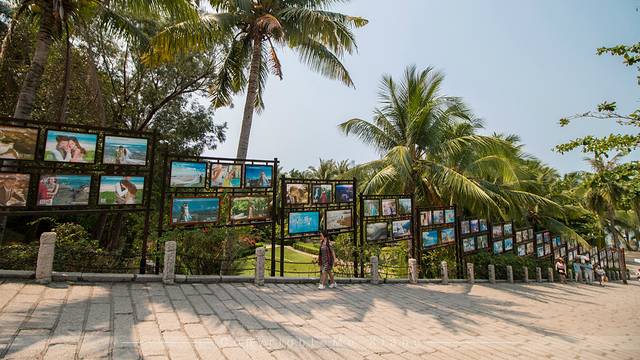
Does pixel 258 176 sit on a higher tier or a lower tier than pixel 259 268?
higher

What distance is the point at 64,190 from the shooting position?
19.3 ft

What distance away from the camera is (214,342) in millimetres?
3674

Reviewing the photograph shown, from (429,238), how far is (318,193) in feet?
17.4

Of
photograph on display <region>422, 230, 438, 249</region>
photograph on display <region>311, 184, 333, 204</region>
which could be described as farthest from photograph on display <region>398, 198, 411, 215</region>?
photograph on display <region>311, 184, 333, 204</region>

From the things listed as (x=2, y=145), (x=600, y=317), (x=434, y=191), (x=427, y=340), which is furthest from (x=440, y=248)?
(x=2, y=145)

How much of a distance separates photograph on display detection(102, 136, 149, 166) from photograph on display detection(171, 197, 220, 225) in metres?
1.23

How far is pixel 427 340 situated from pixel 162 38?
32.9 ft

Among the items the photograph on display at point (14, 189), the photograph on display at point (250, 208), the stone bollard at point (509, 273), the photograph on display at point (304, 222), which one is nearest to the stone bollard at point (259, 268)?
the photograph on display at point (250, 208)

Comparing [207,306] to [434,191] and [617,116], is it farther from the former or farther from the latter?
[434,191]

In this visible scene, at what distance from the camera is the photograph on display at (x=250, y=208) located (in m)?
→ 7.87

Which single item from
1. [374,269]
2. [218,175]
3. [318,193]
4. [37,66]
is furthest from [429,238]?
[37,66]

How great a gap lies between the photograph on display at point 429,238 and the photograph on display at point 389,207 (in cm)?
182

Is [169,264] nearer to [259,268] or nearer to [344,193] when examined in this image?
[259,268]

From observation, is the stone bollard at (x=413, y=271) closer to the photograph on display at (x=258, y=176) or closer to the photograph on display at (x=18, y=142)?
the photograph on display at (x=258, y=176)
